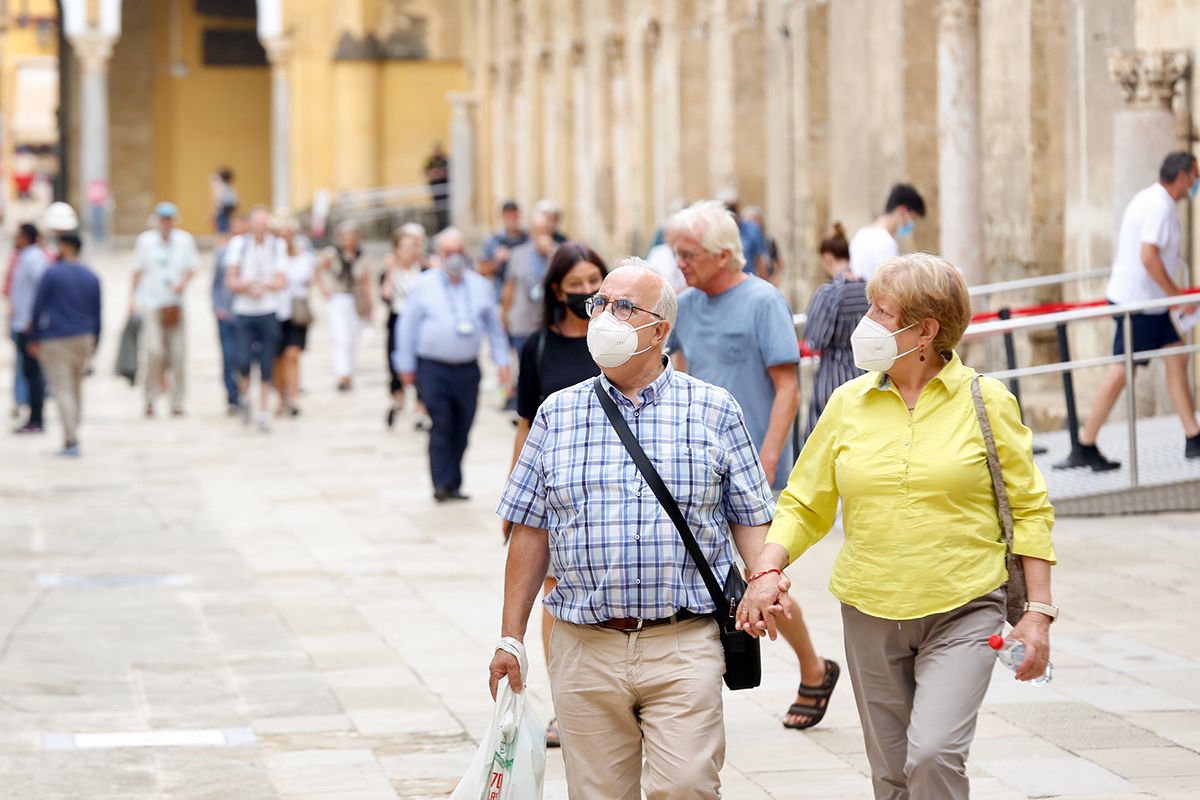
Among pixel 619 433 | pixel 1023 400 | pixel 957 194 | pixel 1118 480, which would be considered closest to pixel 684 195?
pixel 957 194

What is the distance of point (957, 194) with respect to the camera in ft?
57.9

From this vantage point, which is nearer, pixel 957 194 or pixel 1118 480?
pixel 1118 480

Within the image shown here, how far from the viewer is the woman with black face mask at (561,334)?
7488mm

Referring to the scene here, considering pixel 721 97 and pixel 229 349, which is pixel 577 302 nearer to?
pixel 229 349

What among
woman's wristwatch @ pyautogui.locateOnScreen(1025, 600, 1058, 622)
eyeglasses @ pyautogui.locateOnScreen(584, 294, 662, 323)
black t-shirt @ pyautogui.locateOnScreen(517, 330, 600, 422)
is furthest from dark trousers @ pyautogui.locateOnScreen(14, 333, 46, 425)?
woman's wristwatch @ pyautogui.locateOnScreen(1025, 600, 1058, 622)

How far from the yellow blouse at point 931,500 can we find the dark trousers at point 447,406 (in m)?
8.71

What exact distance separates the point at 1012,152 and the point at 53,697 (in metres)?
9.85

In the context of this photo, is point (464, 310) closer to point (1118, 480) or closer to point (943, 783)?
point (1118, 480)

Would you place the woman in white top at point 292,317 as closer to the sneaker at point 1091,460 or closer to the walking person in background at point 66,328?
the walking person in background at point 66,328

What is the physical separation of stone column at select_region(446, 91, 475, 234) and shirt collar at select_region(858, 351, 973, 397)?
120 ft

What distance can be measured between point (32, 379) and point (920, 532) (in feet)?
50.0

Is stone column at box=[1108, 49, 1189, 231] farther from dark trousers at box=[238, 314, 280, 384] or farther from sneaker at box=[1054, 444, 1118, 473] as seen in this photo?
dark trousers at box=[238, 314, 280, 384]

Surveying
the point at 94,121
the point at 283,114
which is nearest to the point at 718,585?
the point at 283,114

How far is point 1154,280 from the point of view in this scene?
12.1 m
